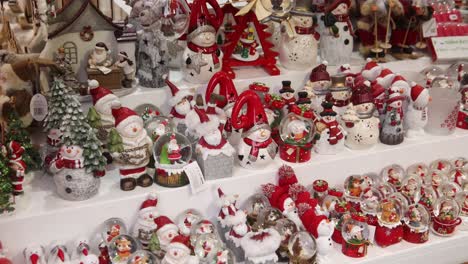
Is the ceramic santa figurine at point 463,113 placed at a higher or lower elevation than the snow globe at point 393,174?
higher

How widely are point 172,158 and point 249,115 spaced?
0.41 metres

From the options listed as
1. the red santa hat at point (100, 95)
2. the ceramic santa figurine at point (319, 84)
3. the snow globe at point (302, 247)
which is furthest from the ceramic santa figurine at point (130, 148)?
the ceramic santa figurine at point (319, 84)

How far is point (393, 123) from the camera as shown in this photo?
3.12m

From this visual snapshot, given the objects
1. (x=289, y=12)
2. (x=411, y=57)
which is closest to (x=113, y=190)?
(x=289, y=12)

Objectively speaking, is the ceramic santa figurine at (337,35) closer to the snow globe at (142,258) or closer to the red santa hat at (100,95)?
the red santa hat at (100,95)

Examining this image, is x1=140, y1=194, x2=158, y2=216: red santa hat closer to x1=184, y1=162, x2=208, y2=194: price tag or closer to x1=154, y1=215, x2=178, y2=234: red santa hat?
x1=154, y1=215, x2=178, y2=234: red santa hat

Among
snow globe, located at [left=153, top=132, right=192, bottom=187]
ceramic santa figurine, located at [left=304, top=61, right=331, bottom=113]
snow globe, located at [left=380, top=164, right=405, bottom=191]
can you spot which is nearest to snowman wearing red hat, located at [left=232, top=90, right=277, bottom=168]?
snow globe, located at [left=153, top=132, right=192, bottom=187]

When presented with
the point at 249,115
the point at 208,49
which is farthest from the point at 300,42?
the point at 249,115

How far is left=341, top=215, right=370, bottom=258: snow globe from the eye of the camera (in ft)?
8.81

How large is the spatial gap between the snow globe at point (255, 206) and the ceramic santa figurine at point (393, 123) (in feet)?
2.66

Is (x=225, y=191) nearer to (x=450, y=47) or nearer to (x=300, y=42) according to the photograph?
(x=300, y=42)

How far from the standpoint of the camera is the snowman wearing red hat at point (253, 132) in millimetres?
2730

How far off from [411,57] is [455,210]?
1.22 m

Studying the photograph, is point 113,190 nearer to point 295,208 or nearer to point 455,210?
point 295,208
